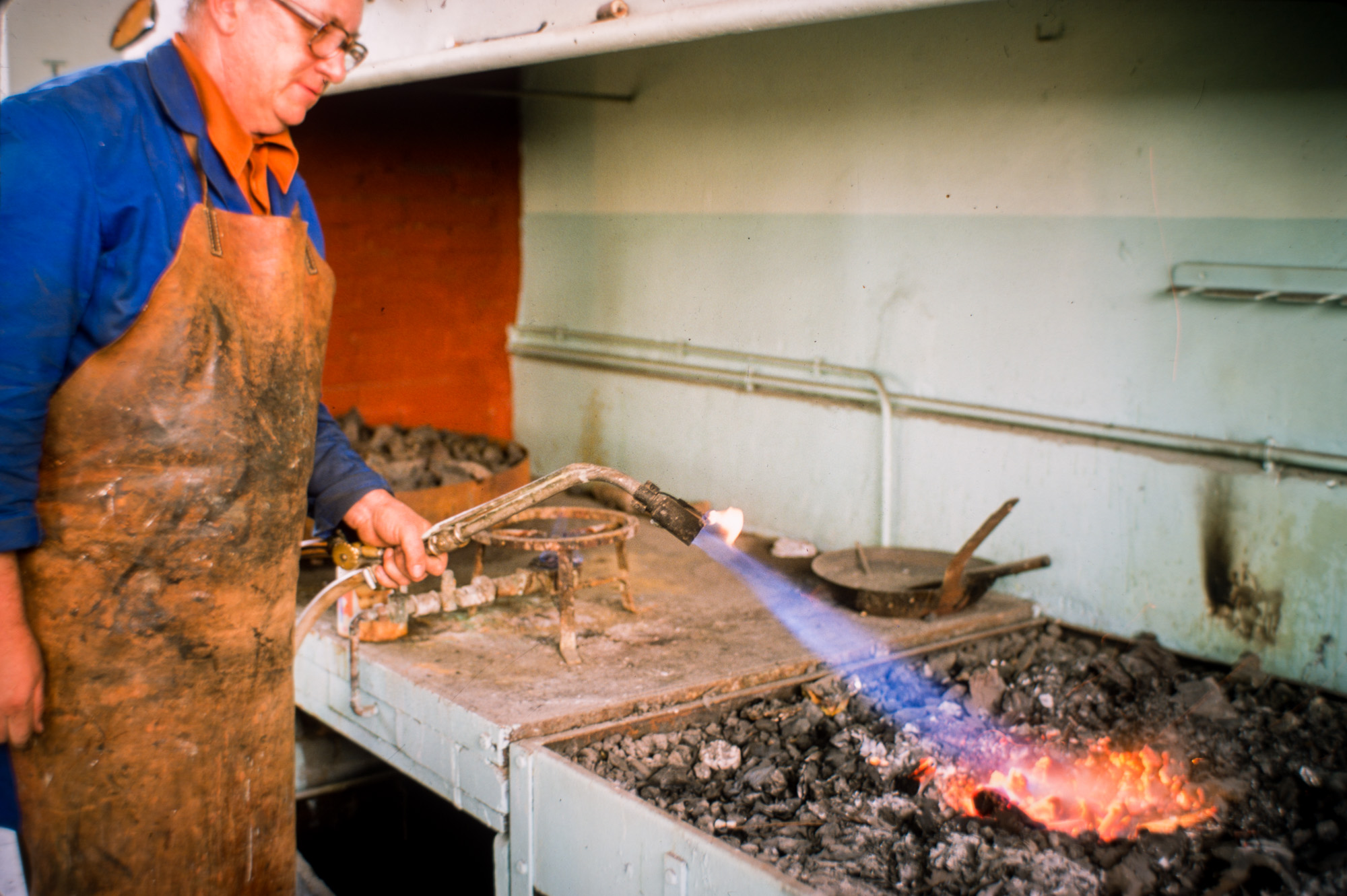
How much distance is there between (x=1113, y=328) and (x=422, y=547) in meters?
2.33

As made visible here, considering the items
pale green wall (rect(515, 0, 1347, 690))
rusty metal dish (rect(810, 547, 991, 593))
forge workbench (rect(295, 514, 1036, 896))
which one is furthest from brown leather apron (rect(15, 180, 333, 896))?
pale green wall (rect(515, 0, 1347, 690))

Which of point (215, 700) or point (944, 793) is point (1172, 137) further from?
point (215, 700)

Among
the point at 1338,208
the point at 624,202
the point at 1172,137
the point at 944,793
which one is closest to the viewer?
the point at 944,793

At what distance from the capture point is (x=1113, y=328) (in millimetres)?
3391

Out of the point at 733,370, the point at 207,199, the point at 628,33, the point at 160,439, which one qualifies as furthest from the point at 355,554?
the point at 733,370

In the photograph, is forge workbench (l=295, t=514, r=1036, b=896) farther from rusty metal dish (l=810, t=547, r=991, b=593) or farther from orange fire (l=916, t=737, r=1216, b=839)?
orange fire (l=916, t=737, r=1216, b=839)

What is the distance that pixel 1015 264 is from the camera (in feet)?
11.9

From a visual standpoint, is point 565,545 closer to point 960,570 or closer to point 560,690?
point 560,690

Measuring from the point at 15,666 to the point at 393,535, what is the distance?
688mm

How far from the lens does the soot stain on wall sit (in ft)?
10.3

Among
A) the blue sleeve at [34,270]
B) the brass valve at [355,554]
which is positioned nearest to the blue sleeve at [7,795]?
the blue sleeve at [34,270]

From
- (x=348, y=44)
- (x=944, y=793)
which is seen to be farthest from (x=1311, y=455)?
(x=348, y=44)

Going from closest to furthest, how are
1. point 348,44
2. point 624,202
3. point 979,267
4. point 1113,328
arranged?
1. point 348,44
2. point 1113,328
3. point 979,267
4. point 624,202

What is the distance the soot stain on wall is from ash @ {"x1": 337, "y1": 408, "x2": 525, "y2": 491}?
2.45 meters
